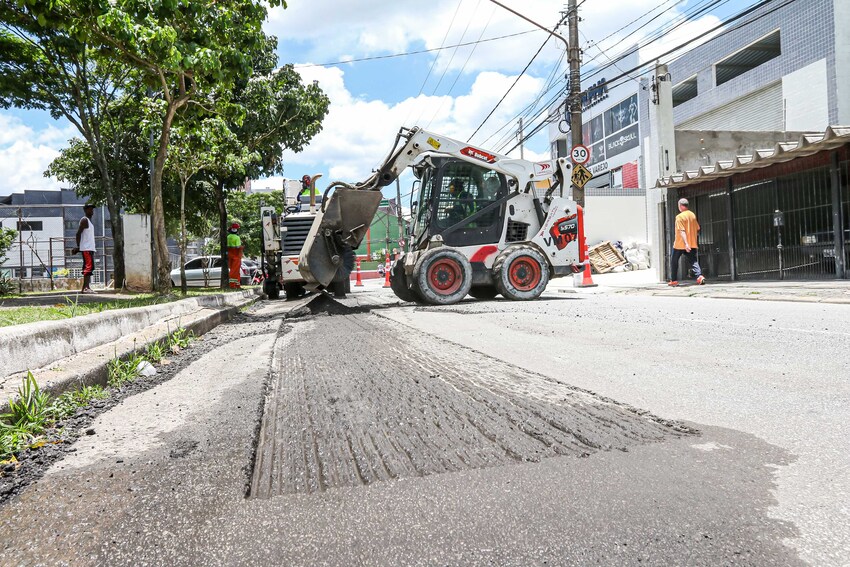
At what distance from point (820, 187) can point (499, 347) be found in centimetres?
1092

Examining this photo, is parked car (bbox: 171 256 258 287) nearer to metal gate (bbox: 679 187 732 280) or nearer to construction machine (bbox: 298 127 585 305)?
construction machine (bbox: 298 127 585 305)

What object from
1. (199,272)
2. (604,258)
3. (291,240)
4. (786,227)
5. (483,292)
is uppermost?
(291,240)

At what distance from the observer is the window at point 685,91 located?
27.0 m

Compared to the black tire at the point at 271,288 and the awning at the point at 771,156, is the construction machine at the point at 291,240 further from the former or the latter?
the awning at the point at 771,156

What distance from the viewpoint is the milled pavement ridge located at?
346 cm

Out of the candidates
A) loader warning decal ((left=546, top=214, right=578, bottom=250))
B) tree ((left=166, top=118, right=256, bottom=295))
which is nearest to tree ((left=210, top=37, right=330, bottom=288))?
tree ((left=166, top=118, right=256, bottom=295))

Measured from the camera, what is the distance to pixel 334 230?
1009 cm

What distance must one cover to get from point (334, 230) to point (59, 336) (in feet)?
20.0

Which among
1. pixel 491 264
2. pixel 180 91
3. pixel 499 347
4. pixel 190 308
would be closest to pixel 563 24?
pixel 491 264

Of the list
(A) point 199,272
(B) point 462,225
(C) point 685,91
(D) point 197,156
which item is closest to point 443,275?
(B) point 462,225

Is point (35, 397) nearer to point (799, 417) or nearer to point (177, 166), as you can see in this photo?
point (799, 417)

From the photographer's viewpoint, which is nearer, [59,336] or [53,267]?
[59,336]

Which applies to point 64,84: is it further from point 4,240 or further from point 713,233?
point 713,233

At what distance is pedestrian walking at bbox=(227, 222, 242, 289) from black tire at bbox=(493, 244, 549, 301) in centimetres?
1119
